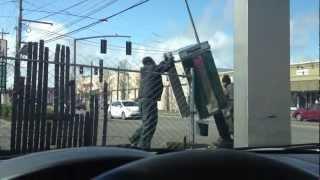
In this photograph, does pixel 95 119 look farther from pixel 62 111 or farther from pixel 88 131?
pixel 62 111

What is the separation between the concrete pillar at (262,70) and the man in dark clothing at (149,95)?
87.6 inches

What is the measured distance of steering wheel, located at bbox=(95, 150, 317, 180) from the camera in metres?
1.83

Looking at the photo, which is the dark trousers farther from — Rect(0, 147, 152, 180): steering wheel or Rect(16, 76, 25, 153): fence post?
Rect(0, 147, 152, 180): steering wheel

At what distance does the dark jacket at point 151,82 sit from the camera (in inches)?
410

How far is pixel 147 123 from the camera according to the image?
1066 centimetres

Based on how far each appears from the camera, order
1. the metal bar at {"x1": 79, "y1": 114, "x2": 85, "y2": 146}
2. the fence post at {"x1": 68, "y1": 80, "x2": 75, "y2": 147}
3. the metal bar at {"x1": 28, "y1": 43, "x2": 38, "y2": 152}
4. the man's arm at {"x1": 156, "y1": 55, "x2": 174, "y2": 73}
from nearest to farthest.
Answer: the metal bar at {"x1": 28, "y1": 43, "x2": 38, "y2": 152}, the fence post at {"x1": 68, "y1": 80, "x2": 75, "y2": 147}, the metal bar at {"x1": 79, "y1": 114, "x2": 85, "y2": 146}, the man's arm at {"x1": 156, "y1": 55, "x2": 174, "y2": 73}

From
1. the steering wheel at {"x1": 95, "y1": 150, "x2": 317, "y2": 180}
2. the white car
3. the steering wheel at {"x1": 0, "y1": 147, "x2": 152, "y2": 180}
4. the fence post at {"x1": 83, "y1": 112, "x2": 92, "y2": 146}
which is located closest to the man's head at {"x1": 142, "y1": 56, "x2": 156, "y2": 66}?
the white car

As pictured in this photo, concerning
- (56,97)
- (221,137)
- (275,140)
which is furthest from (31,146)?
(221,137)

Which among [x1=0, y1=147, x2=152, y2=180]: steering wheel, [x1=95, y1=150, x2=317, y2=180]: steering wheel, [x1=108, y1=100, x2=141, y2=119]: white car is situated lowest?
[x1=0, y1=147, x2=152, y2=180]: steering wheel

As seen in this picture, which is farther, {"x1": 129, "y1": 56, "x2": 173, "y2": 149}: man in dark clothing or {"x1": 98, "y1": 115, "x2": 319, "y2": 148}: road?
{"x1": 98, "y1": 115, "x2": 319, "y2": 148}: road

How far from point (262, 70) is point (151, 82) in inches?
106

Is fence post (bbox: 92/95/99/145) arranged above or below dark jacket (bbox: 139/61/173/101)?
below

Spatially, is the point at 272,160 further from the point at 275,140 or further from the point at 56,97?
the point at 56,97

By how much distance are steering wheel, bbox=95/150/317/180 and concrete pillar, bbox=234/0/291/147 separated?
6357 mm
